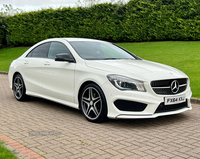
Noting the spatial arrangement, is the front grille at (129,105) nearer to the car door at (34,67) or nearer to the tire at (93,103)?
the tire at (93,103)

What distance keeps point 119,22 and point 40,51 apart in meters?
16.3

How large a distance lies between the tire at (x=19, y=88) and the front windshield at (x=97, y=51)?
7.07 ft

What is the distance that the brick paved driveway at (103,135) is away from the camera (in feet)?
12.8

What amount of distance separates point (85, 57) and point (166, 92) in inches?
73.3

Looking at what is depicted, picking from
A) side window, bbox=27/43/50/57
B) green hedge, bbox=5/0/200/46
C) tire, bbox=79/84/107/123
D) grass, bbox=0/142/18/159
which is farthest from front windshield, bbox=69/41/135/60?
green hedge, bbox=5/0/200/46

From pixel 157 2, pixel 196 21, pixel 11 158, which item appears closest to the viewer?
pixel 11 158

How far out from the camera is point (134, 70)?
524cm

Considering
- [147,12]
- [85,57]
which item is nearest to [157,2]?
[147,12]

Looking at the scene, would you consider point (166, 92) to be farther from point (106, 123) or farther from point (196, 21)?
point (196, 21)

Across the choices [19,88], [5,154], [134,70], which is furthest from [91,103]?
[19,88]

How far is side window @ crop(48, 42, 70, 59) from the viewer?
20.9 feet

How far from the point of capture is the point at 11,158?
139 inches

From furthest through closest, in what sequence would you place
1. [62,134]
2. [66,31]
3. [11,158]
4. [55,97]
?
[66,31], [55,97], [62,134], [11,158]

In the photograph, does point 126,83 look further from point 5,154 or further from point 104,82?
point 5,154
